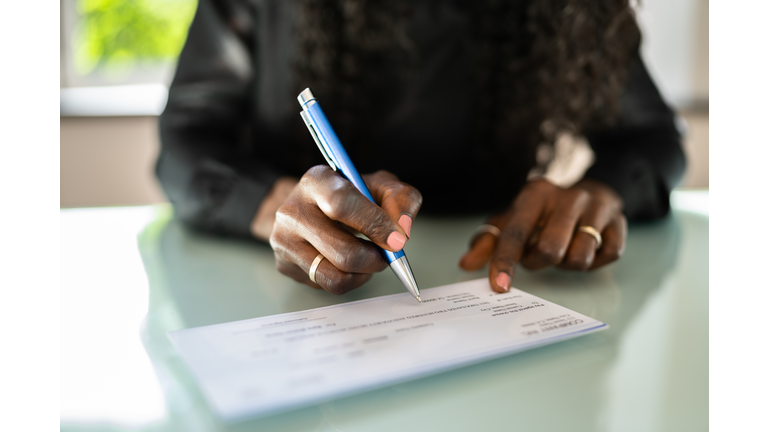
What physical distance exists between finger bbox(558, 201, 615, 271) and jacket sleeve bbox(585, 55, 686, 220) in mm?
192

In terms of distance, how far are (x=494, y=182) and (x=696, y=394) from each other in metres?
0.72

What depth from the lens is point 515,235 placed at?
52 cm

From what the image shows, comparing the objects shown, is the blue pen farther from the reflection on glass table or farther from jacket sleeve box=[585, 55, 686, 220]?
jacket sleeve box=[585, 55, 686, 220]

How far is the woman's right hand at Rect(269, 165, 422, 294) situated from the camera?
38cm

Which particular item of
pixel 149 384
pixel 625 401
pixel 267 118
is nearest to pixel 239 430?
pixel 149 384

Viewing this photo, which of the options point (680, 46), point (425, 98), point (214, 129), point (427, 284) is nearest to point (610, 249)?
point (427, 284)

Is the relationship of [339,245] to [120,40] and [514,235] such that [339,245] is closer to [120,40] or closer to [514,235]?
[514,235]

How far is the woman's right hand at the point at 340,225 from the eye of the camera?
15.1 inches

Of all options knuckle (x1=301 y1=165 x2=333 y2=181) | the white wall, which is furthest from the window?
the white wall

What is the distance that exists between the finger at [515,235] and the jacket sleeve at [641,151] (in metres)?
0.22

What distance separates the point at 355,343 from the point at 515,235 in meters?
0.26

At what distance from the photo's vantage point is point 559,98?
93cm

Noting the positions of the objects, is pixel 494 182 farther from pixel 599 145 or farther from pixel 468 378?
pixel 468 378

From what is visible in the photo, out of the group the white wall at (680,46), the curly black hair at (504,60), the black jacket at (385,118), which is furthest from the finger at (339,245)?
the white wall at (680,46)
